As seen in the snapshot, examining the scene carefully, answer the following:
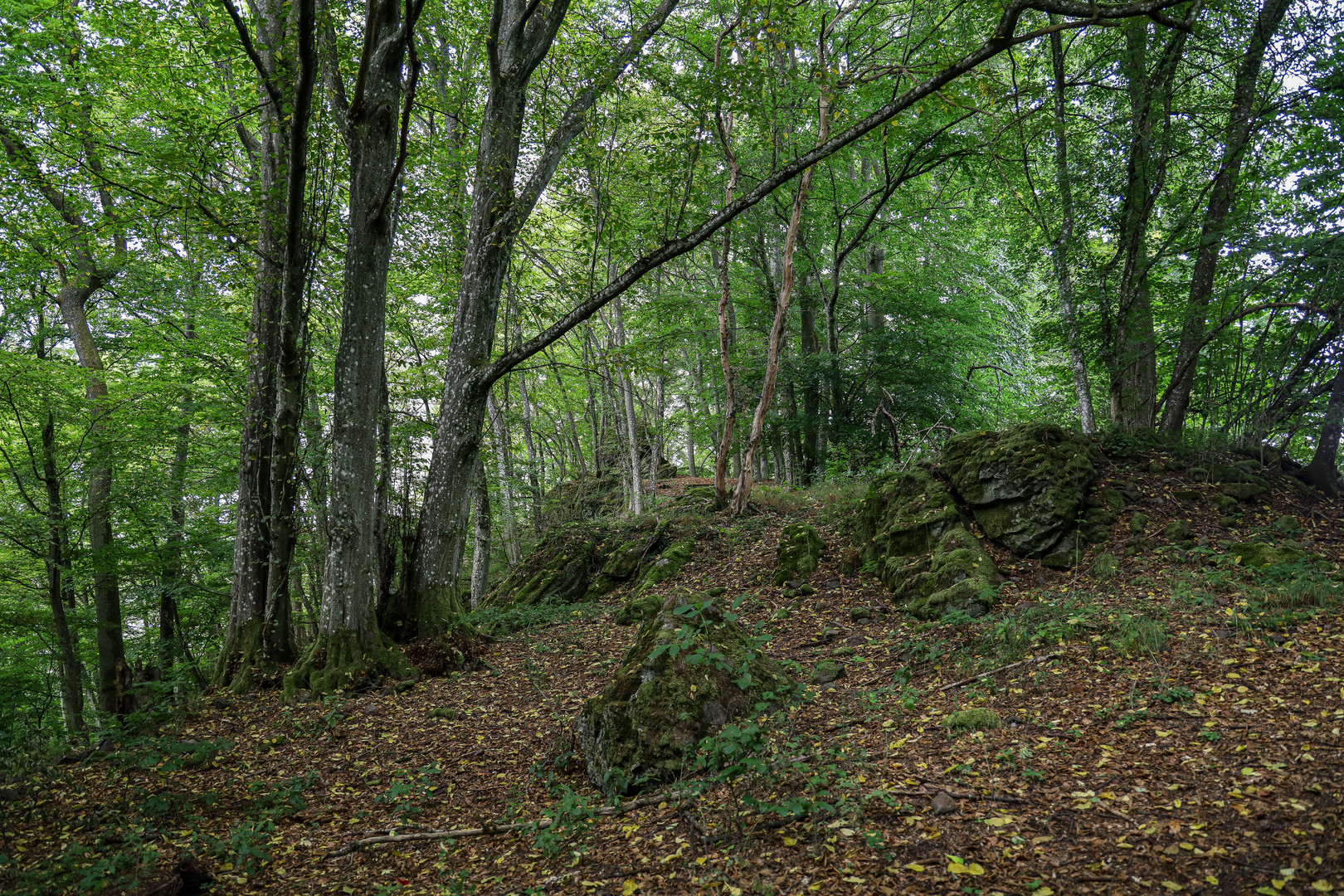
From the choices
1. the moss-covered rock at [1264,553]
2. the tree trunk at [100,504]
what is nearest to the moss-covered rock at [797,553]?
the moss-covered rock at [1264,553]

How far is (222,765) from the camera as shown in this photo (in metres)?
5.05

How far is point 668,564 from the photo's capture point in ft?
33.2

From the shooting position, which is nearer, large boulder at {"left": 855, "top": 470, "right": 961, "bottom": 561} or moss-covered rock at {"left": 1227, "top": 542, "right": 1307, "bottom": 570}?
moss-covered rock at {"left": 1227, "top": 542, "right": 1307, "bottom": 570}

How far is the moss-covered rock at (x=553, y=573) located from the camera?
10922mm

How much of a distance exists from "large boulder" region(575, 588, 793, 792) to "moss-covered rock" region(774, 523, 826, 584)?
371 cm

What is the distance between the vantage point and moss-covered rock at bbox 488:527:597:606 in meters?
10.9

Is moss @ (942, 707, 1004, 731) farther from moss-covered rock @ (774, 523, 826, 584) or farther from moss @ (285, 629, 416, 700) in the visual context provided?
moss @ (285, 629, 416, 700)

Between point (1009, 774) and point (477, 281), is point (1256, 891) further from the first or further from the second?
point (477, 281)

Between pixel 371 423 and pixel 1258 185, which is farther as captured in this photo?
pixel 1258 185

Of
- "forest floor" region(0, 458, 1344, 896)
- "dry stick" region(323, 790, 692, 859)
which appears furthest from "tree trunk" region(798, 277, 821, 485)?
"dry stick" region(323, 790, 692, 859)

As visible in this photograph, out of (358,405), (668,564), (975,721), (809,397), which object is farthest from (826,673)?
(809,397)

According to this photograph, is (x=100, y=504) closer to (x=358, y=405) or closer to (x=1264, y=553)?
(x=358, y=405)

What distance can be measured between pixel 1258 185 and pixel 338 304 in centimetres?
1216

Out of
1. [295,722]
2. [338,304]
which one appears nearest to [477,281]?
[338,304]
